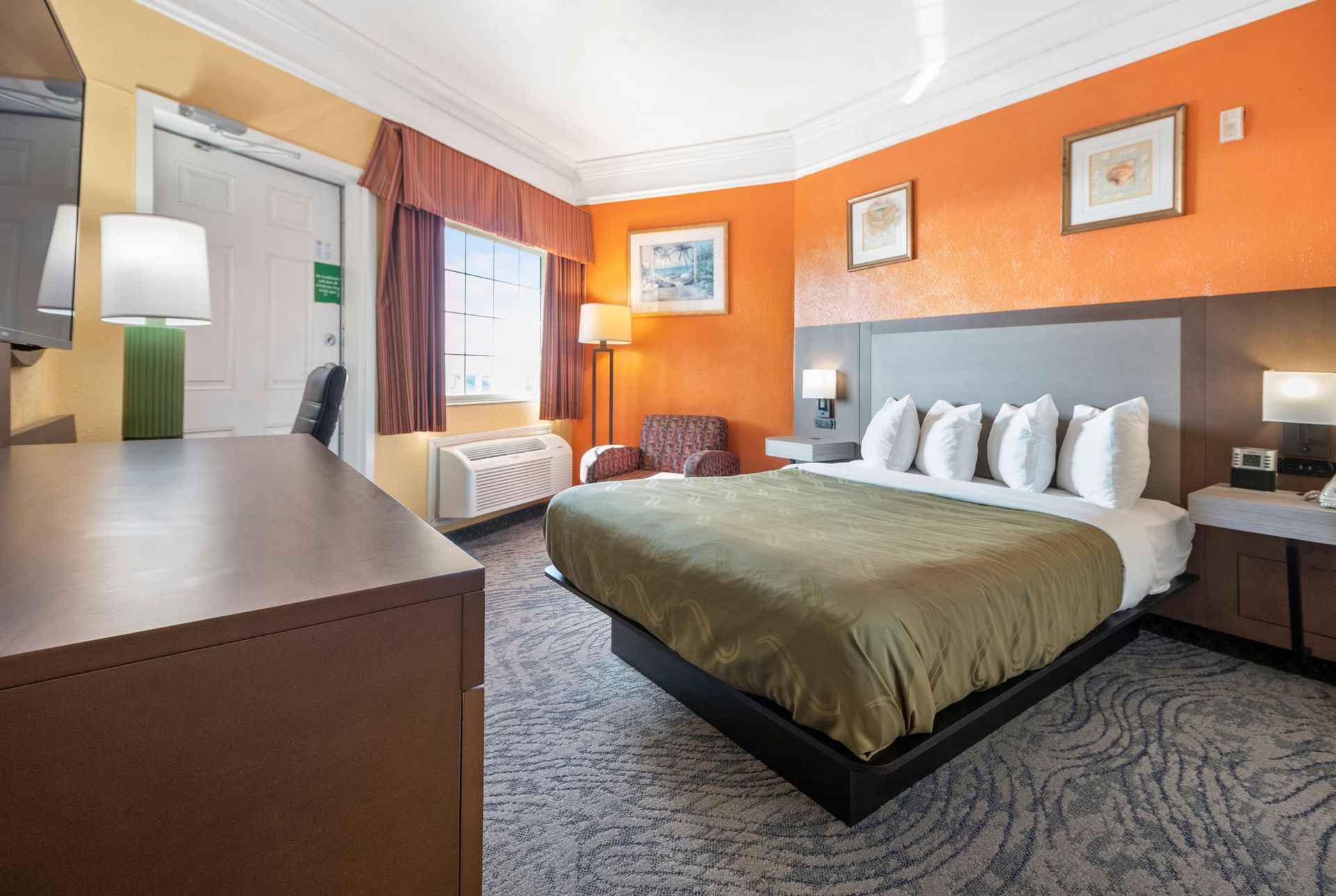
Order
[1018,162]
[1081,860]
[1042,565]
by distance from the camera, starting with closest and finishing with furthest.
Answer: [1081,860]
[1042,565]
[1018,162]

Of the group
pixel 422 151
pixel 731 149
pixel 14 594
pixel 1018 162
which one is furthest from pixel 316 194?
pixel 1018 162

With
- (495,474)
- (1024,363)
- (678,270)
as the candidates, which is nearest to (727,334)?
(678,270)

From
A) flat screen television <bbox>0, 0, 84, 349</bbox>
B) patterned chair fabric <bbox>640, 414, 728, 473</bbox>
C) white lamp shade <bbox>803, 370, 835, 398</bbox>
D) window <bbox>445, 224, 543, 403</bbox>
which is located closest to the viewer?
flat screen television <bbox>0, 0, 84, 349</bbox>

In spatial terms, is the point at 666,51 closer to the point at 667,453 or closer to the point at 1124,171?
the point at 1124,171

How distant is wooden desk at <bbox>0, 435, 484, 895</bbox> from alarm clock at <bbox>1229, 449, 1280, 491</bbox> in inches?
131

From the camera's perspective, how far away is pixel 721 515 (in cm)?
226

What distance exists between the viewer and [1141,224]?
2.90 meters

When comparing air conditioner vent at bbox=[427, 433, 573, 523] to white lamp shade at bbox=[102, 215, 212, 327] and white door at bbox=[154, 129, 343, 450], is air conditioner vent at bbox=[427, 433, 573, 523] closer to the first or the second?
white door at bbox=[154, 129, 343, 450]

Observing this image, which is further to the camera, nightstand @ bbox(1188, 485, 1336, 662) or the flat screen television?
nightstand @ bbox(1188, 485, 1336, 662)

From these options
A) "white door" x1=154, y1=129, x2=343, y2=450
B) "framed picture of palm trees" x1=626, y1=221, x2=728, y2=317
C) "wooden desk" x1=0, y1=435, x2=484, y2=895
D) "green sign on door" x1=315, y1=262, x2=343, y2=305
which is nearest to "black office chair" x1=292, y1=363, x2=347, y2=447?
"white door" x1=154, y1=129, x2=343, y2=450

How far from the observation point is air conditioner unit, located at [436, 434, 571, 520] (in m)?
4.18

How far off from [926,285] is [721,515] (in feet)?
8.07

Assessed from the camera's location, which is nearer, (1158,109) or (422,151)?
(1158,109)

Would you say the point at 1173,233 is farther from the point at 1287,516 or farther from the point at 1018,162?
the point at 1287,516
